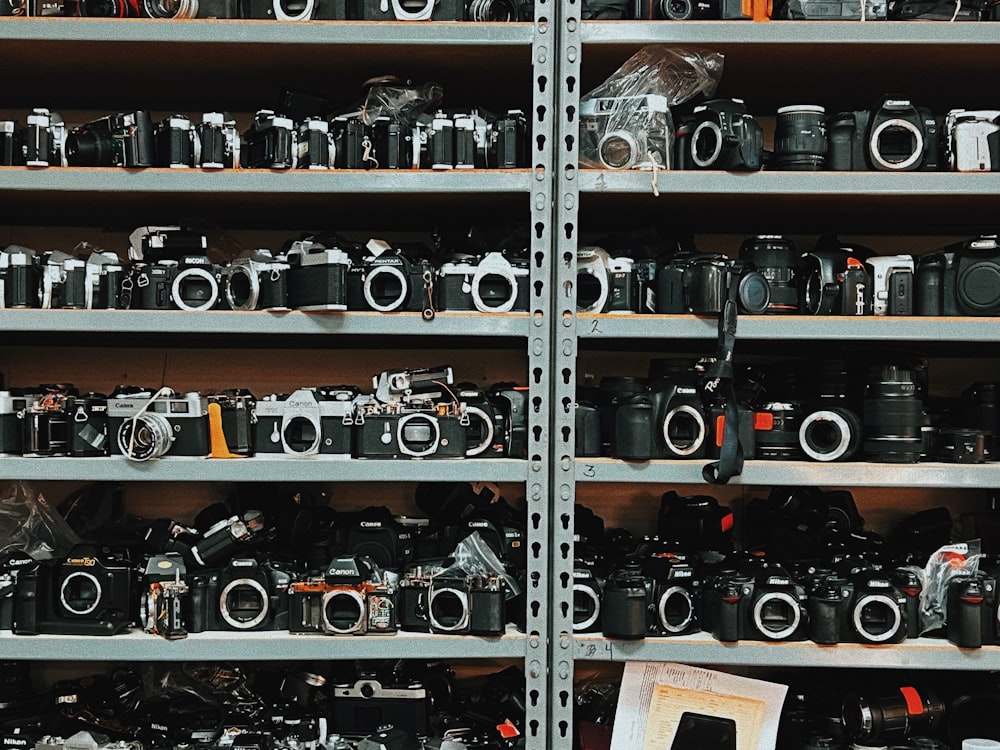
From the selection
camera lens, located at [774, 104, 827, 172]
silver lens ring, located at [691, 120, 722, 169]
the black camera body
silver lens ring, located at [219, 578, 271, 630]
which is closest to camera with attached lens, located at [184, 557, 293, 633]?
silver lens ring, located at [219, 578, 271, 630]

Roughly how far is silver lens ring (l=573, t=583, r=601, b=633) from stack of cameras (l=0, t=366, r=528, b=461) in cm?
33

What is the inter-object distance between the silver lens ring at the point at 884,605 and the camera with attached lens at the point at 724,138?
98 cm

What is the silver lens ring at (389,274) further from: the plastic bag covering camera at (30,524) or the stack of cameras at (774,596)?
the plastic bag covering camera at (30,524)

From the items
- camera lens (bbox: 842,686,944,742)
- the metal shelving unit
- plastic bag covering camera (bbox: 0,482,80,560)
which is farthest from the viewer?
plastic bag covering camera (bbox: 0,482,80,560)

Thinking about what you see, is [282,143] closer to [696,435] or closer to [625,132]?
[625,132]

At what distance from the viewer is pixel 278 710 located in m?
2.04

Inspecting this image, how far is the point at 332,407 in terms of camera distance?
1.94 metres

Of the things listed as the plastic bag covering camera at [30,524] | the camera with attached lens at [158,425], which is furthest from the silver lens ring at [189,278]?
the plastic bag covering camera at [30,524]

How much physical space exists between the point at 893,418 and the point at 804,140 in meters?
0.65

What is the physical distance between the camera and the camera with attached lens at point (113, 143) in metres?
1.85

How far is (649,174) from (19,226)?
71.1 inches

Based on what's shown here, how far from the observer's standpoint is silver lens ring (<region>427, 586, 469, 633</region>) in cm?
188

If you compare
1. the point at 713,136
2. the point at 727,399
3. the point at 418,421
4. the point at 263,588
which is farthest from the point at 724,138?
the point at 263,588

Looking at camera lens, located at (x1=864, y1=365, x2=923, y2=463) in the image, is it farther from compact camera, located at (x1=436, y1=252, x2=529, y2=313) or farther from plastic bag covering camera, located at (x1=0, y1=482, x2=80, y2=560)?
plastic bag covering camera, located at (x1=0, y1=482, x2=80, y2=560)
